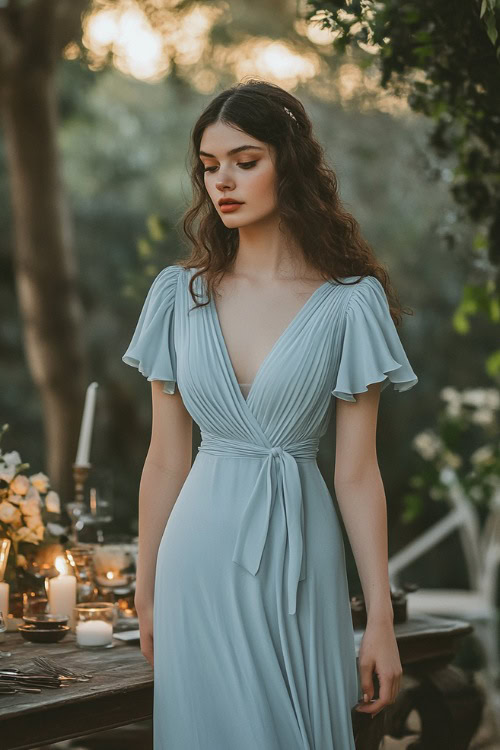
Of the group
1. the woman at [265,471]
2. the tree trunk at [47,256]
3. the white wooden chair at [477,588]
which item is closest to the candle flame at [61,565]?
the woman at [265,471]

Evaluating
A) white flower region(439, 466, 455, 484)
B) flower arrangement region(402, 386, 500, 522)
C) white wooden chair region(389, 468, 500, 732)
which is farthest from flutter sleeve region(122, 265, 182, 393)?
white wooden chair region(389, 468, 500, 732)

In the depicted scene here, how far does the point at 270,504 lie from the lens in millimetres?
1681

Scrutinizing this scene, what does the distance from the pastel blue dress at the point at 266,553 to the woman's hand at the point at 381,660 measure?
2.1 inches

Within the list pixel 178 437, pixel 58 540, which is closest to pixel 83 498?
pixel 58 540

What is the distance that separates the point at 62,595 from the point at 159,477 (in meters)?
0.79

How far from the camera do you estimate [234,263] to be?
6.25ft

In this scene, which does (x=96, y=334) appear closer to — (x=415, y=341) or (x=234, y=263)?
(x=415, y=341)

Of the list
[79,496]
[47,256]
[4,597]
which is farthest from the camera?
[47,256]

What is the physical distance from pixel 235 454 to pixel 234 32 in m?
6.08

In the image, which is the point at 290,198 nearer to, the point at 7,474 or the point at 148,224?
the point at 7,474

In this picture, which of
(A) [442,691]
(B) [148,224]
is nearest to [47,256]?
(B) [148,224]

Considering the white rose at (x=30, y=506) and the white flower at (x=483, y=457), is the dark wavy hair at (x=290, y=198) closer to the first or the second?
the white rose at (x=30, y=506)

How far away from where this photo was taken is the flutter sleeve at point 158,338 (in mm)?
1821

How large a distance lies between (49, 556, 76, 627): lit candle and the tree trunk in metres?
2.68
